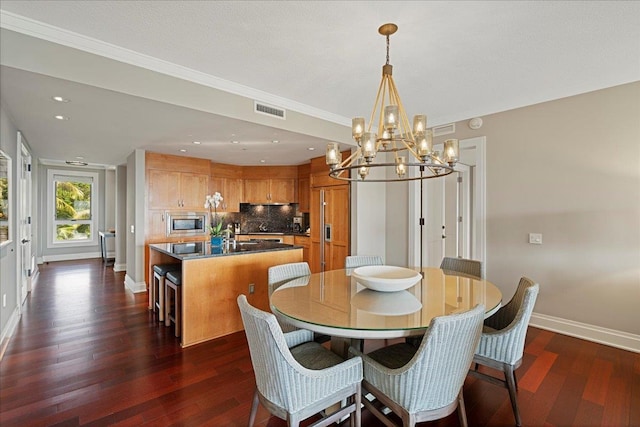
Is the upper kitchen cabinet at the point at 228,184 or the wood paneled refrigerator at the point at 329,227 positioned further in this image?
the upper kitchen cabinet at the point at 228,184

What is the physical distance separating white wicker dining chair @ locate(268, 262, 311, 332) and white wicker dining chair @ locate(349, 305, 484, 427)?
3.40ft

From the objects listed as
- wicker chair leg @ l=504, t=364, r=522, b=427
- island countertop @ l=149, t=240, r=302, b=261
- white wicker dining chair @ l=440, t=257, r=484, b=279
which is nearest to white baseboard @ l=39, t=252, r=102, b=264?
island countertop @ l=149, t=240, r=302, b=261

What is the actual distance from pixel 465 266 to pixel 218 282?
2.57 m

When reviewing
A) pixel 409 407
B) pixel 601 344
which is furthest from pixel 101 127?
pixel 601 344

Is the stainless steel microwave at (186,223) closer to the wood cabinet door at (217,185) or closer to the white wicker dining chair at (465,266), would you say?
the wood cabinet door at (217,185)

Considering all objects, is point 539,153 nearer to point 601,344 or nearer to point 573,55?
point 573,55

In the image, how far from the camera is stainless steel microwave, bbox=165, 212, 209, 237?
5.29m

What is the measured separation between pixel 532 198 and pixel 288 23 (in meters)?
3.24

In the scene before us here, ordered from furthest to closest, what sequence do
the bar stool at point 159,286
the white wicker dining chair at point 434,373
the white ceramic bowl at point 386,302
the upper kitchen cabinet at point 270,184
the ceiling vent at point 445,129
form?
the upper kitchen cabinet at point 270,184 → the ceiling vent at point 445,129 → the bar stool at point 159,286 → the white ceramic bowl at point 386,302 → the white wicker dining chair at point 434,373

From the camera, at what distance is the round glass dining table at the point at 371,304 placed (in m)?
1.50

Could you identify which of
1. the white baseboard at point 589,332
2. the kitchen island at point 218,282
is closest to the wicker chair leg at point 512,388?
the white baseboard at point 589,332

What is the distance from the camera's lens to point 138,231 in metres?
4.92

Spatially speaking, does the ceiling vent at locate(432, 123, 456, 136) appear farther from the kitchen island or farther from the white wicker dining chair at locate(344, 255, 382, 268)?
the kitchen island

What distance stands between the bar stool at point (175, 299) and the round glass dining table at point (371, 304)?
1493 mm
